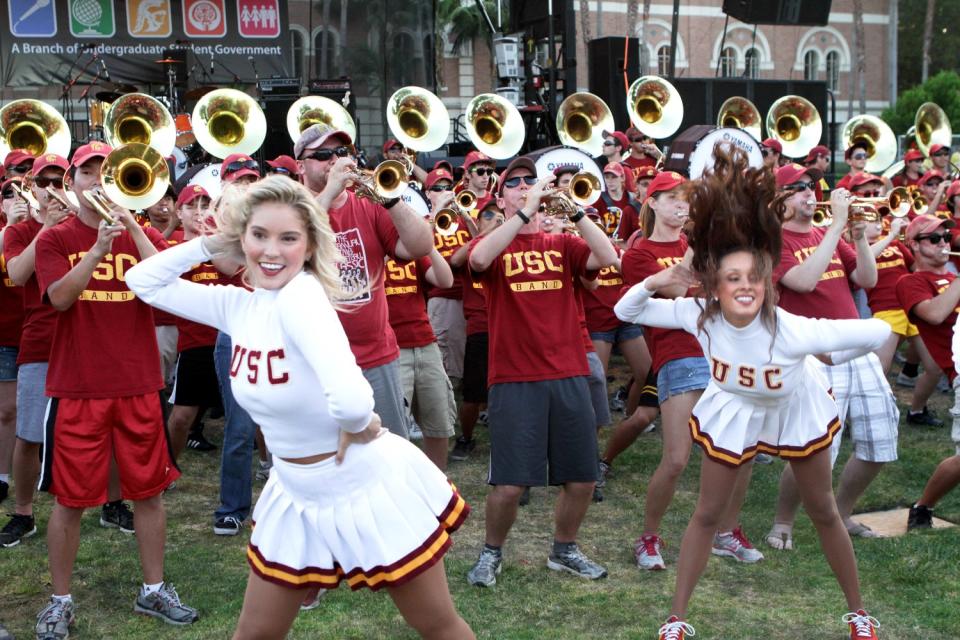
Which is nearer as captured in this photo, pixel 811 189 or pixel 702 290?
pixel 702 290

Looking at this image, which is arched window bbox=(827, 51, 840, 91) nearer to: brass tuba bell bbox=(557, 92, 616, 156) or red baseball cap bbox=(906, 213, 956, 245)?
brass tuba bell bbox=(557, 92, 616, 156)

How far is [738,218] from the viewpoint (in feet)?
13.8

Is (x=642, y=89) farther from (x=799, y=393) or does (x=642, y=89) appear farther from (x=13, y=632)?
(x=13, y=632)

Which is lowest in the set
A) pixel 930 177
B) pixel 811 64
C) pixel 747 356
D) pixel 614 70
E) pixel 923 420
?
pixel 923 420

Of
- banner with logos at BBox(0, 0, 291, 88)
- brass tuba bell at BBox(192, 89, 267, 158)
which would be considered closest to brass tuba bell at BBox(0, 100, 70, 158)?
brass tuba bell at BBox(192, 89, 267, 158)

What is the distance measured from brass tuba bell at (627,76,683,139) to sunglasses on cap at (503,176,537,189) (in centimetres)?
654

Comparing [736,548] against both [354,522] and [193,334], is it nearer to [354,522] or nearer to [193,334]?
[354,522]

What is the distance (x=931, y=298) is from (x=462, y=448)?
3200 millimetres

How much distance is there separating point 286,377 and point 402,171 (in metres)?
2.09

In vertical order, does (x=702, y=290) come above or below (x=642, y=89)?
below

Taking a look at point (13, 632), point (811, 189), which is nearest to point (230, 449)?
point (13, 632)

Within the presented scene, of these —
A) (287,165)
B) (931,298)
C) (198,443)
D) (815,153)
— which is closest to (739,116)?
(815,153)

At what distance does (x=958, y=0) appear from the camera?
1976 inches

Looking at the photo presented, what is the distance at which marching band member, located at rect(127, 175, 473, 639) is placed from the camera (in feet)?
10.5
